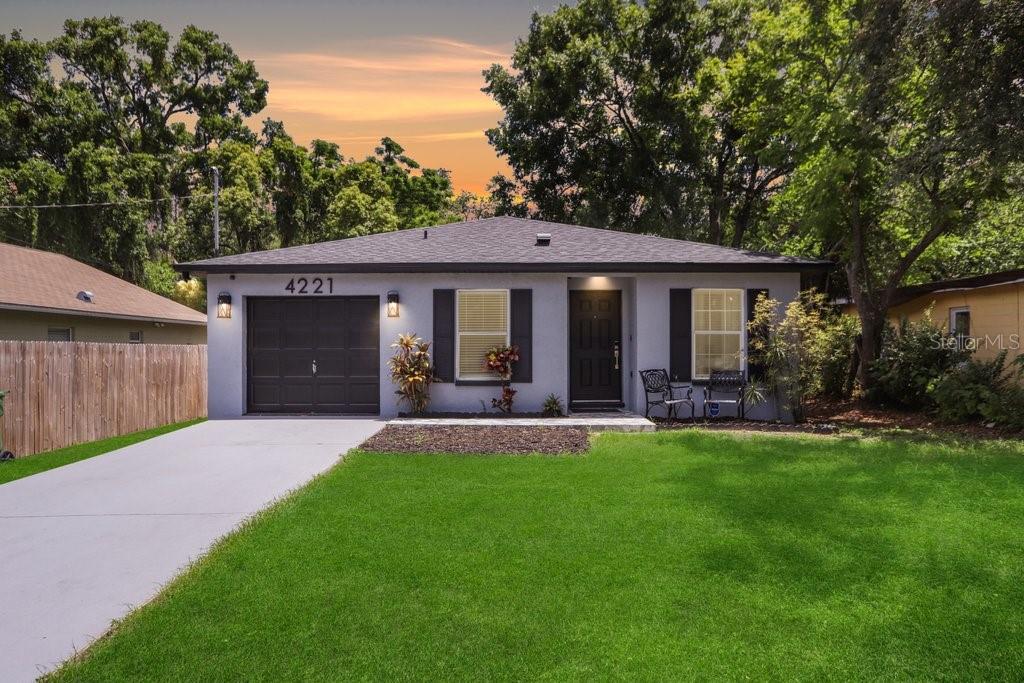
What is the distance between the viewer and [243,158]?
2669 cm

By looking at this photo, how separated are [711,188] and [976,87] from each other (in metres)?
13.4

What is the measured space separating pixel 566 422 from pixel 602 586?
5.96 meters

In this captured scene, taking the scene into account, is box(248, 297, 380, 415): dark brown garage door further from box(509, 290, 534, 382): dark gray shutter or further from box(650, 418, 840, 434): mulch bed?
box(650, 418, 840, 434): mulch bed

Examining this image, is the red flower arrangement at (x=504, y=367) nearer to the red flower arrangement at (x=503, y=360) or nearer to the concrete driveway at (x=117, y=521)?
the red flower arrangement at (x=503, y=360)

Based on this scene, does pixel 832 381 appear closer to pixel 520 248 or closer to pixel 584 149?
pixel 520 248

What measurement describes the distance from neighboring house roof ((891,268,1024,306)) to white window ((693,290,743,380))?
495 centimetres

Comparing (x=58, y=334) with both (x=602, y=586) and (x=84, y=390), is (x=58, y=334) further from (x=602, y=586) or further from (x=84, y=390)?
(x=602, y=586)

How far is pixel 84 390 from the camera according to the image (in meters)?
8.91

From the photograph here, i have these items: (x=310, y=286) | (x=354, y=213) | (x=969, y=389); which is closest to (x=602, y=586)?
(x=310, y=286)

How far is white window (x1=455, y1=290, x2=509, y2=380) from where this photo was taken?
10.6m

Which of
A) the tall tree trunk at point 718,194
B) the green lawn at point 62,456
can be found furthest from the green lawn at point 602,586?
the tall tree trunk at point 718,194

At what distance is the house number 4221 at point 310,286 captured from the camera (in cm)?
1081

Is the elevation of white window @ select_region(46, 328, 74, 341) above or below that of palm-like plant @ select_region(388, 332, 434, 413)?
above

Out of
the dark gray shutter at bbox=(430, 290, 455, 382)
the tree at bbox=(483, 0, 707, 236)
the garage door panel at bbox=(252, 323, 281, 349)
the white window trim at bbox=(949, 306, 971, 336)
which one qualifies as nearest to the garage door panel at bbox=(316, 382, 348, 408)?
the garage door panel at bbox=(252, 323, 281, 349)
